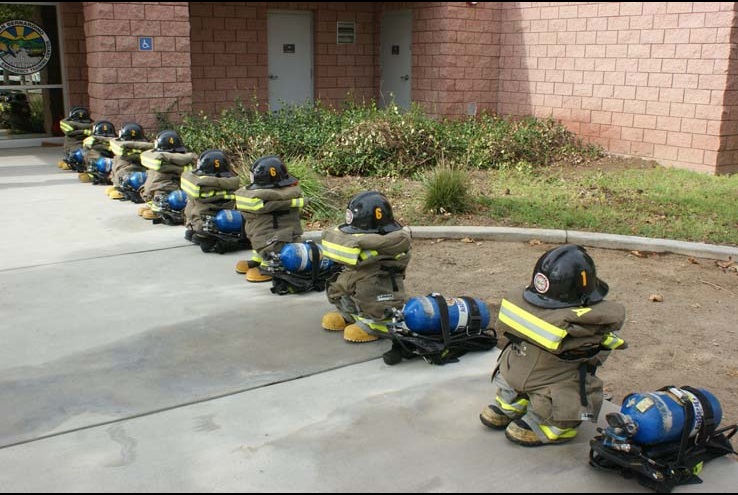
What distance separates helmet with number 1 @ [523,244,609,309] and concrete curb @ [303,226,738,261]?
3.83 metres

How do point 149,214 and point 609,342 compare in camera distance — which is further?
point 149,214

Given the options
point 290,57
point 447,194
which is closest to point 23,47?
point 290,57

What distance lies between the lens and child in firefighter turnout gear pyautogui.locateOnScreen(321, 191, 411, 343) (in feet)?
15.7

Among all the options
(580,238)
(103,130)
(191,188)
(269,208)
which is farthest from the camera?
(103,130)

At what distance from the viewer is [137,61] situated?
11781 mm

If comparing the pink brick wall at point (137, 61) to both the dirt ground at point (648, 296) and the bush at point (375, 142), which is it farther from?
the dirt ground at point (648, 296)

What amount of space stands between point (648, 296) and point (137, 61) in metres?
9.00

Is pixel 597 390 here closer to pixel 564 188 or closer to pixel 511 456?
pixel 511 456

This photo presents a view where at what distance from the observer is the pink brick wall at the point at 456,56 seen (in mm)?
13992

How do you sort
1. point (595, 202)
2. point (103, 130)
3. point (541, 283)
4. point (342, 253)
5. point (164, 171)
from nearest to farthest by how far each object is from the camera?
point (541, 283) → point (342, 253) → point (164, 171) → point (595, 202) → point (103, 130)

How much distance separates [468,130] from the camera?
12.2 meters

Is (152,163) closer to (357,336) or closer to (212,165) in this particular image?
(212,165)

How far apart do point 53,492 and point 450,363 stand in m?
2.36

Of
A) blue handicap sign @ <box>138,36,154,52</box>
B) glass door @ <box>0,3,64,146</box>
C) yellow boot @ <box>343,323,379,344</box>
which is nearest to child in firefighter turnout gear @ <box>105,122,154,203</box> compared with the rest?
blue handicap sign @ <box>138,36,154,52</box>
